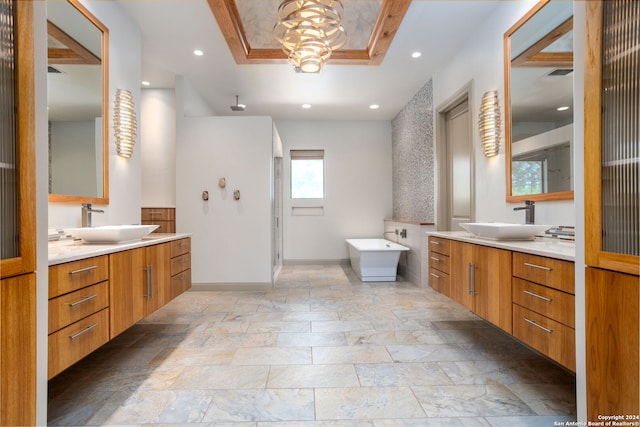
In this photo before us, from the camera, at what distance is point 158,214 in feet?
13.7

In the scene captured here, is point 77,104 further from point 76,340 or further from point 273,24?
point 273,24

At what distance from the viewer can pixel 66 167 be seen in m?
2.17

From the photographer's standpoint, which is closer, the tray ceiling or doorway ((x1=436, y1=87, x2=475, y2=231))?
the tray ceiling

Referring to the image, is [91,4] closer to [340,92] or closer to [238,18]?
[238,18]

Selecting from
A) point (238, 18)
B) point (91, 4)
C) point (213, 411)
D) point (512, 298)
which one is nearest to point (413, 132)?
point (238, 18)

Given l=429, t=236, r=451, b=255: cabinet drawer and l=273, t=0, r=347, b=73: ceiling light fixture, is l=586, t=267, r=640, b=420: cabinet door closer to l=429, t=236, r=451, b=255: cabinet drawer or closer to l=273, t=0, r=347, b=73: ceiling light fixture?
l=429, t=236, r=451, b=255: cabinet drawer

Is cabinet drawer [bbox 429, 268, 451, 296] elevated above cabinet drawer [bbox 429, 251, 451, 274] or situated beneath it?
situated beneath

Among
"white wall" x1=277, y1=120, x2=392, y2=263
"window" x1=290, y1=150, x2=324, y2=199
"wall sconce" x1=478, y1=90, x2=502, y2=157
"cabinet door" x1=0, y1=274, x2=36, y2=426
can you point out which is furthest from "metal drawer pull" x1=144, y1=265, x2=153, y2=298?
"window" x1=290, y1=150, x2=324, y2=199

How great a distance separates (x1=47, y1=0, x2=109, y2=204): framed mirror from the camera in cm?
205

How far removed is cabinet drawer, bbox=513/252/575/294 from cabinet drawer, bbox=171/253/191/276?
Answer: 2351 millimetres

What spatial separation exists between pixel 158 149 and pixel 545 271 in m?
4.45

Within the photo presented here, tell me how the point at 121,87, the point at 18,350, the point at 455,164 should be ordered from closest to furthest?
1. the point at 18,350
2. the point at 121,87
3. the point at 455,164

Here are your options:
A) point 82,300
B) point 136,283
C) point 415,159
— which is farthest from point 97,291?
point 415,159

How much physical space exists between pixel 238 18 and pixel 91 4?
44.6 inches
